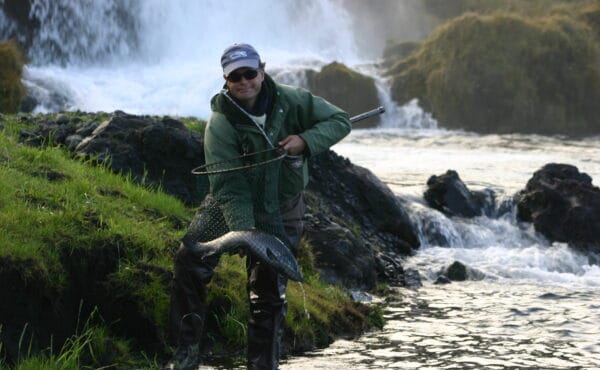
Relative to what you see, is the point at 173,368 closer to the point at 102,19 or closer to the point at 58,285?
the point at 58,285

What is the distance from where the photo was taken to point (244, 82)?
6031 millimetres

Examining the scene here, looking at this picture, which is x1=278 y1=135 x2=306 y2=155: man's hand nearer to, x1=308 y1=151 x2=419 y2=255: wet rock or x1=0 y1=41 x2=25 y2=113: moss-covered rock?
x1=308 y1=151 x2=419 y2=255: wet rock

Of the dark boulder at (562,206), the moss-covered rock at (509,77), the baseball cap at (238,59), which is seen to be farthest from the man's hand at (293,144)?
the moss-covered rock at (509,77)

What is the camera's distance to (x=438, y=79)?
121 ft

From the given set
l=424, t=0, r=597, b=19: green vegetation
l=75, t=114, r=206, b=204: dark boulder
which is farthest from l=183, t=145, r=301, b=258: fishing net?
l=424, t=0, r=597, b=19: green vegetation

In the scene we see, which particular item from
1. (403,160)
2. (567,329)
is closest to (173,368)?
(567,329)

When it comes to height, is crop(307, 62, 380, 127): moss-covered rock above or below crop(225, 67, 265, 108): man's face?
above

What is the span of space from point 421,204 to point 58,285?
11982 millimetres

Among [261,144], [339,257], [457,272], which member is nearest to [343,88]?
[457,272]

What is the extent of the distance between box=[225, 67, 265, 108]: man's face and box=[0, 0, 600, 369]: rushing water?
2.66 metres

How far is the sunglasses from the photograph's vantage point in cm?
602

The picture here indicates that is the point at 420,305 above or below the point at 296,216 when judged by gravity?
below

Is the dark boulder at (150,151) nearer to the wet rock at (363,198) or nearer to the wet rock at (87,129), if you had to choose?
the wet rock at (87,129)

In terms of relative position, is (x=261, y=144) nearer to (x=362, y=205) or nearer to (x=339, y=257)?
(x=339, y=257)
